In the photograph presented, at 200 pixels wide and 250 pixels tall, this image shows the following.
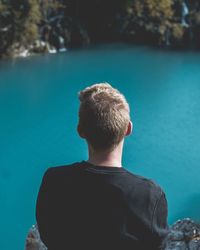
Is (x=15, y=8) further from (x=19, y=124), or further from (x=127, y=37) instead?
(x=19, y=124)

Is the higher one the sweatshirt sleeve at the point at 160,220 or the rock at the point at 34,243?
the sweatshirt sleeve at the point at 160,220

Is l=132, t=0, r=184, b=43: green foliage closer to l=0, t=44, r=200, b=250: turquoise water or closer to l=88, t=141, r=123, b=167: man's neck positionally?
l=0, t=44, r=200, b=250: turquoise water

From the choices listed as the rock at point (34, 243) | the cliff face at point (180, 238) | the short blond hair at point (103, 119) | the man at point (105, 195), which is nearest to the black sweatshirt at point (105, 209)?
the man at point (105, 195)

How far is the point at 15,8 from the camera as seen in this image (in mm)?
26516

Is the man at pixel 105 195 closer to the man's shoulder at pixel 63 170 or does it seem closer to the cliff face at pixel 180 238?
the man's shoulder at pixel 63 170

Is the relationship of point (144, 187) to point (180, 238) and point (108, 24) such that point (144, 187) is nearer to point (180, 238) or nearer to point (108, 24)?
point (180, 238)

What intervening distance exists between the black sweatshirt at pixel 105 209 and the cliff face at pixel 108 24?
2527cm

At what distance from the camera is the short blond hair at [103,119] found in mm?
2480

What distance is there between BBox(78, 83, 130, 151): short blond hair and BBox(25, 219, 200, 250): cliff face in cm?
466

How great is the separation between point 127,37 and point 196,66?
7.26 m

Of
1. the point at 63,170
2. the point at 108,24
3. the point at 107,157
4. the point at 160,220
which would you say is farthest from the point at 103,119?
the point at 108,24

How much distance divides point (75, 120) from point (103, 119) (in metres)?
16.0

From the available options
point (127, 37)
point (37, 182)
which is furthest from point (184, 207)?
point (127, 37)

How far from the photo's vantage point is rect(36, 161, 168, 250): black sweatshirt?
8.13 ft
